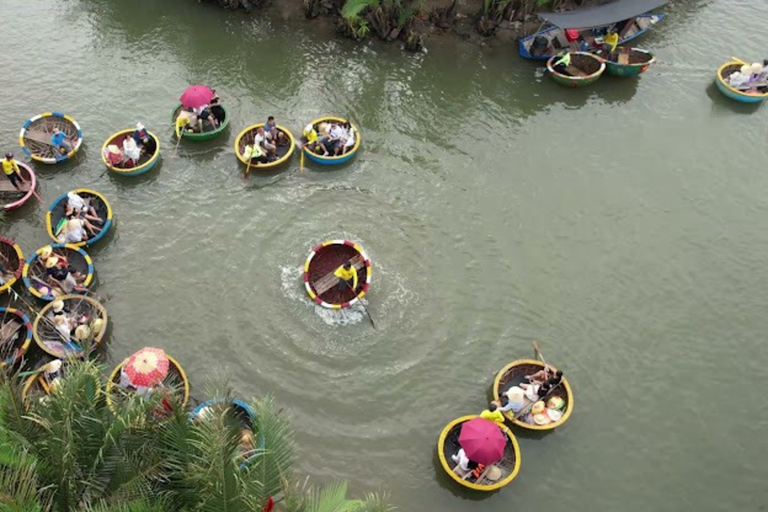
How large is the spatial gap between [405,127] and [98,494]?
15.0 metres

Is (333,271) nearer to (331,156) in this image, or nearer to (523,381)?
(331,156)

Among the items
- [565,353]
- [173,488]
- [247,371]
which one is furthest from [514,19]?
[173,488]

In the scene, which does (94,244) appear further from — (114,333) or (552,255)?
(552,255)

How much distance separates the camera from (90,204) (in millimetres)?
17281

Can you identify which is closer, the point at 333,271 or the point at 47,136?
the point at 333,271

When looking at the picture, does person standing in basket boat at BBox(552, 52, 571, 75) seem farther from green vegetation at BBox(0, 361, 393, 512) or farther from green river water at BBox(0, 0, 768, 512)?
green vegetation at BBox(0, 361, 393, 512)

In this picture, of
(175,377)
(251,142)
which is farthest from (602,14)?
(175,377)

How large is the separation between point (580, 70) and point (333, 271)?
1256cm

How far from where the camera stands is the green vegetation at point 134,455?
7.82 m

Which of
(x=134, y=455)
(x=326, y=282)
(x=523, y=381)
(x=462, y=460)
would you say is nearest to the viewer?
(x=134, y=455)

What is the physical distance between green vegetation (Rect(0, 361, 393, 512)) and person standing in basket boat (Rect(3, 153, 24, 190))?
35.5ft

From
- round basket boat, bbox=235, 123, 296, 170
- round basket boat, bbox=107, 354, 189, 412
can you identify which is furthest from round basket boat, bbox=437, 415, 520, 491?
round basket boat, bbox=235, 123, 296, 170

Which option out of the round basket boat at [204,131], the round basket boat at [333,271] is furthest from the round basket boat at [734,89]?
the round basket boat at [204,131]

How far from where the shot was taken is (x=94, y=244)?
658 inches
